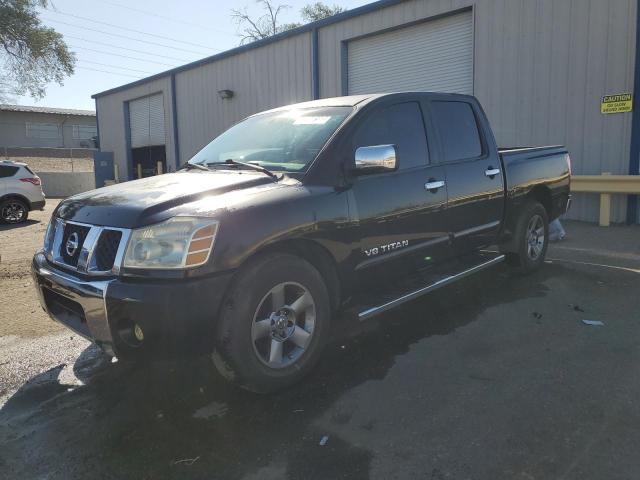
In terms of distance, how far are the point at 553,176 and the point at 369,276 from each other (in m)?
3.48

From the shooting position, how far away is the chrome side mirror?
353cm

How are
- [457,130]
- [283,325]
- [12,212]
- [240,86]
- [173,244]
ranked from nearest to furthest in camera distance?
[173,244] → [283,325] → [457,130] → [12,212] → [240,86]

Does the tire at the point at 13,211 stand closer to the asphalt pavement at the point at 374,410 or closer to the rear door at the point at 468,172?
the asphalt pavement at the point at 374,410

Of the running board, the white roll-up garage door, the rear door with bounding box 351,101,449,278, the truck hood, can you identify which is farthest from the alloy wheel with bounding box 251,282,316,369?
the white roll-up garage door

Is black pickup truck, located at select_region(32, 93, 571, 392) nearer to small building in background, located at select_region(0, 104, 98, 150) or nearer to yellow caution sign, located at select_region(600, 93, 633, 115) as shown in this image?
yellow caution sign, located at select_region(600, 93, 633, 115)

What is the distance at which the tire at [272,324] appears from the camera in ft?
9.68

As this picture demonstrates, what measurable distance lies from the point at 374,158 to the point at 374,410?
1.62 meters

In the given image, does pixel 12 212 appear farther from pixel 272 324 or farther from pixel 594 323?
Answer: pixel 594 323

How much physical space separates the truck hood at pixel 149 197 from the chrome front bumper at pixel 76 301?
1.20ft

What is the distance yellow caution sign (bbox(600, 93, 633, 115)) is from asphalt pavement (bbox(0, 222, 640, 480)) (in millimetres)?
5919

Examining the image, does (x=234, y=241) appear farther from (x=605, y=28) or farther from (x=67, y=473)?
(x=605, y=28)

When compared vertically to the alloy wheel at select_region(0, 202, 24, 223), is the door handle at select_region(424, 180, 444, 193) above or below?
above

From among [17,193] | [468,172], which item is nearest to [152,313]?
[468,172]

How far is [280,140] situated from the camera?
4.04 m
